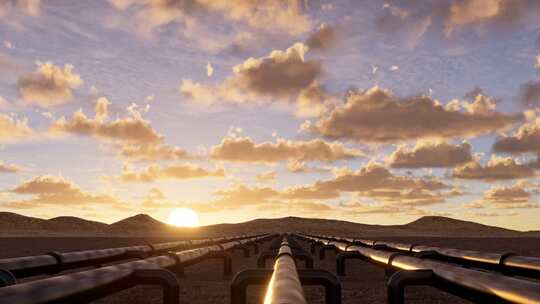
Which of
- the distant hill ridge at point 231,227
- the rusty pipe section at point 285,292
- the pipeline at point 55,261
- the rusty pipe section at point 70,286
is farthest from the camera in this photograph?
the distant hill ridge at point 231,227

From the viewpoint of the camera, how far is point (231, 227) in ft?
470

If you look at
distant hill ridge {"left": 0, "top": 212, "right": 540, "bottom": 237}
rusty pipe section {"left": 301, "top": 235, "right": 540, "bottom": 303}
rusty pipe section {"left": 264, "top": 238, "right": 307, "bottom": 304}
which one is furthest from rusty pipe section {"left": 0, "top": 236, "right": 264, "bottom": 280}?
distant hill ridge {"left": 0, "top": 212, "right": 540, "bottom": 237}

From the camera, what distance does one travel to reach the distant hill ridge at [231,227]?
11919cm

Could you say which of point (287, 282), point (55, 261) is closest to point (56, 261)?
point (55, 261)

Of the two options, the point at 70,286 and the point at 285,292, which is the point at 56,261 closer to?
the point at 70,286

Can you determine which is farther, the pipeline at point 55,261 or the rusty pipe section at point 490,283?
the pipeline at point 55,261

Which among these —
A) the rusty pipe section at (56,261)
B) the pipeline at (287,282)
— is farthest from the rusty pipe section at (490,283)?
the rusty pipe section at (56,261)

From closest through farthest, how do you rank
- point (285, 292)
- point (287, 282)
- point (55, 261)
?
point (285, 292), point (287, 282), point (55, 261)

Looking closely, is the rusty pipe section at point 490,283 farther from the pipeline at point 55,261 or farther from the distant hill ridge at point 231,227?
the distant hill ridge at point 231,227

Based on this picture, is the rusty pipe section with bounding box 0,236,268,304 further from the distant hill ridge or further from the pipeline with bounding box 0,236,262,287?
the distant hill ridge

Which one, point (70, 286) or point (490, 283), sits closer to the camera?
point (70, 286)

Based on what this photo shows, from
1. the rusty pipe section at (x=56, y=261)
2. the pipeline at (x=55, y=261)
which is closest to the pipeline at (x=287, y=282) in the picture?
the pipeline at (x=55, y=261)

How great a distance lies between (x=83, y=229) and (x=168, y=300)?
12607 cm

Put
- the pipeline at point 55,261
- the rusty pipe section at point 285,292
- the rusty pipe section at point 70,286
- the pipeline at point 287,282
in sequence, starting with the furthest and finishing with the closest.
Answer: the pipeline at point 55,261, the pipeline at point 287,282, the rusty pipe section at point 70,286, the rusty pipe section at point 285,292
